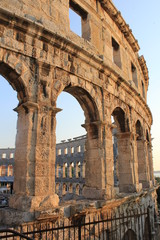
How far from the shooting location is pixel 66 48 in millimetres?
5898

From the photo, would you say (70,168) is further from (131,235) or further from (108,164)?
(108,164)

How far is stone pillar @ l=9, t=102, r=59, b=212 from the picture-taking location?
4.43 metres

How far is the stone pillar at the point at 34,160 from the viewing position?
443cm

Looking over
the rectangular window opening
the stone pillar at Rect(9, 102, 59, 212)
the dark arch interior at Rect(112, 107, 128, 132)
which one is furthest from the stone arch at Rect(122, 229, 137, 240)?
the rectangular window opening

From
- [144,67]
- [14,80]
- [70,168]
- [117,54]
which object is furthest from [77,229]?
[70,168]

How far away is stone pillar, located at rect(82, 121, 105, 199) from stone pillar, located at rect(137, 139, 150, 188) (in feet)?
17.1

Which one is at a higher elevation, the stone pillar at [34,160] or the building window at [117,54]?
the building window at [117,54]

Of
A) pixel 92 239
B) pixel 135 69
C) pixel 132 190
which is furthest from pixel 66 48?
pixel 135 69

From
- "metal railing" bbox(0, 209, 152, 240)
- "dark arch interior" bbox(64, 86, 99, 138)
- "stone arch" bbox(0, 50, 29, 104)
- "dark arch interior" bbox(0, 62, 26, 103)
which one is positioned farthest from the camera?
"dark arch interior" bbox(64, 86, 99, 138)

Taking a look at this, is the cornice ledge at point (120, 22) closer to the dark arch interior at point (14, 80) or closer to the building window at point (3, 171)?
the dark arch interior at point (14, 80)

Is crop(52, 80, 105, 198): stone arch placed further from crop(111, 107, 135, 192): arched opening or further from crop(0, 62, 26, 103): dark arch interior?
crop(111, 107, 135, 192): arched opening

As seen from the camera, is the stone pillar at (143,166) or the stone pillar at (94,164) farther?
the stone pillar at (143,166)

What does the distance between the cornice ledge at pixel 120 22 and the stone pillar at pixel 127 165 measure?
16.2 feet

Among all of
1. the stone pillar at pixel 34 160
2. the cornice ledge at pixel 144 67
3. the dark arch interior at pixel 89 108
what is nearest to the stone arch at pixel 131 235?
the dark arch interior at pixel 89 108
